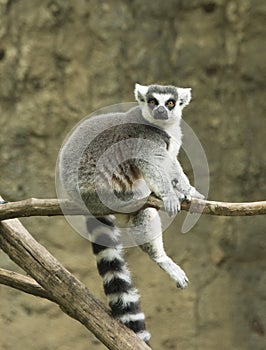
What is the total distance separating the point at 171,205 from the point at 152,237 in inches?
18.8

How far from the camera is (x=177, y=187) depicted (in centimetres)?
318

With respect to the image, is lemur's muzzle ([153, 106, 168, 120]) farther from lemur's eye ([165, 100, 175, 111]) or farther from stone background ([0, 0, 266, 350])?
stone background ([0, 0, 266, 350])

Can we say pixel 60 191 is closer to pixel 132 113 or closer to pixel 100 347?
pixel 132 113

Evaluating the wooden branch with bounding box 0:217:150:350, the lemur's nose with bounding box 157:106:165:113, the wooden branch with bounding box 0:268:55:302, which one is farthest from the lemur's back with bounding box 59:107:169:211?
the wooden branch with bounding box 0:268:55:302

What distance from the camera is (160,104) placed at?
3420 mm

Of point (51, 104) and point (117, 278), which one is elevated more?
point (51, 104)

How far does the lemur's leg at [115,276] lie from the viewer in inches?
124

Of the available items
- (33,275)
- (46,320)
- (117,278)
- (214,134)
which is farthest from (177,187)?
(46,320)

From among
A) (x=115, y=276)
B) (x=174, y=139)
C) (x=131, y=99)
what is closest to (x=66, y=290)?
(x=115, y=276)

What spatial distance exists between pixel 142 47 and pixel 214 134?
816 millimetres

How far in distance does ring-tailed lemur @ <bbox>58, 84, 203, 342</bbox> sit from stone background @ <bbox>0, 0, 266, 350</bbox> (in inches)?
57.0

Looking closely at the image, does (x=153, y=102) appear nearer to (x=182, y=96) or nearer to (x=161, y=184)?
(x=182, y=96)

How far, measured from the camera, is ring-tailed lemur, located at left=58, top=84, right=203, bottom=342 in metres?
3.17

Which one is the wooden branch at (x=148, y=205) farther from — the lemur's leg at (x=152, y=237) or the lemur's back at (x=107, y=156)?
the lemur's leg at (x=152, y=237)
